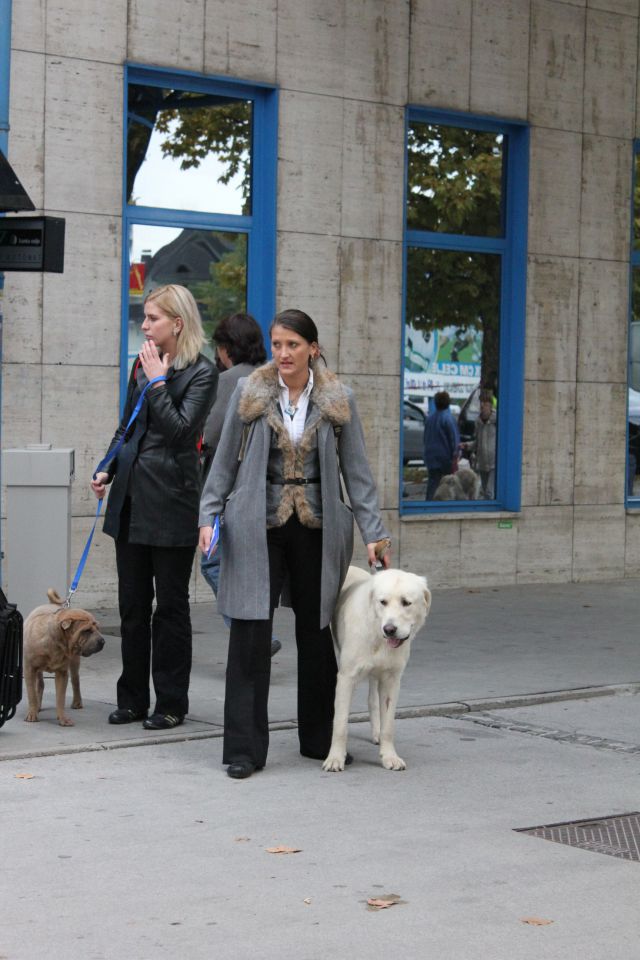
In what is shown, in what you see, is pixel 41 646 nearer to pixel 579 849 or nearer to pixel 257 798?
pixel 257 798

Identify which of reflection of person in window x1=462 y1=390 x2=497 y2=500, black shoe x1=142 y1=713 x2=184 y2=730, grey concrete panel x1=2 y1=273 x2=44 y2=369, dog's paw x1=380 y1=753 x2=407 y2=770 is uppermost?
grey concrete panel x1=2 y1=273 x2=44 y2=369

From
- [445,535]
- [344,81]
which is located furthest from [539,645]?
[344,81]

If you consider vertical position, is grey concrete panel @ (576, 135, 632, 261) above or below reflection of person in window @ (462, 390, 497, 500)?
above

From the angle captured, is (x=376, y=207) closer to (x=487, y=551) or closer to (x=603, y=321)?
(x=603, y=321)

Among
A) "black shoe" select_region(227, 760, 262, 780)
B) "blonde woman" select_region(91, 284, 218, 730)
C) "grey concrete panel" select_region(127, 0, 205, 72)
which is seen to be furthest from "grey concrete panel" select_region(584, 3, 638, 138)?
"black shoe" select_region(227, 760, 262, 780)

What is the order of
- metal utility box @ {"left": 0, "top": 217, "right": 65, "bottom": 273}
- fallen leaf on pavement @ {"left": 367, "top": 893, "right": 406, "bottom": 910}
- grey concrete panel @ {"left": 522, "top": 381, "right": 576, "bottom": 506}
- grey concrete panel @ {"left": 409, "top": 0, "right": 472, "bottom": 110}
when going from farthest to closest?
grey concrete panel @ {"left": 522, "top": 381, "right": 576, "bottom": 506}
grey concrete panel @ {"left": 409, "top": 0, "right": 472, "bottom": 110}
metal utility box @ {"left": 0, "top": 217, "right": 65, "bottom": 273}
fallen leaf on pavement @ {"left": 367, "top": 893, "right": 406, "bottom": 910}

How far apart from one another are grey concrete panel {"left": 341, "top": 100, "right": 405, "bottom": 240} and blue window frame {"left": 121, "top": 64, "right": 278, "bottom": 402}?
28.9 inches

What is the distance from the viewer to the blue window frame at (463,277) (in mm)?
14117

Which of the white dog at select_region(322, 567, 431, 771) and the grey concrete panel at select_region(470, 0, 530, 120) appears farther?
the grey concrete panel at select_region(470, 0, 530, 120)

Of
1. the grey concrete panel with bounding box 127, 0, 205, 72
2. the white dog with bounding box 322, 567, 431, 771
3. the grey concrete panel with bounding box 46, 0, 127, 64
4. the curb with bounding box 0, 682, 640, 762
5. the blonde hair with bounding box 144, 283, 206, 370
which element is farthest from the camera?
the grey concrete panel with bounding box 127, 0, 205, 72

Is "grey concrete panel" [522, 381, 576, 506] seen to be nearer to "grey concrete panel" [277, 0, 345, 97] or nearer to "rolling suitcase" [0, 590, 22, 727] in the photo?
"grey concrete panel" [277, 0, 345, 97]

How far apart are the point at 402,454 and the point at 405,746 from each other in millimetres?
6584

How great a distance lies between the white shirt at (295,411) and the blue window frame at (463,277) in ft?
22.9

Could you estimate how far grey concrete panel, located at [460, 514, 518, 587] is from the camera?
14227mm
